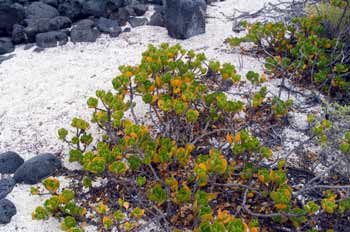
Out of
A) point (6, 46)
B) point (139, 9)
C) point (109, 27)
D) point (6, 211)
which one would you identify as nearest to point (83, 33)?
point (109, 27)

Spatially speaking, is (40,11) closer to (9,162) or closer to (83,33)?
(83,33)

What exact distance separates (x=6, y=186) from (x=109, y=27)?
8.99ft

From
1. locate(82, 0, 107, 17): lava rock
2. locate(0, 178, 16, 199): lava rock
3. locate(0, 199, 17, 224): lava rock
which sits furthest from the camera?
locate(82, 0, 107, 17): lava rock

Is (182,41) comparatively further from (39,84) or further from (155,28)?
(39,84)

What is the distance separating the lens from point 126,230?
2447 mm

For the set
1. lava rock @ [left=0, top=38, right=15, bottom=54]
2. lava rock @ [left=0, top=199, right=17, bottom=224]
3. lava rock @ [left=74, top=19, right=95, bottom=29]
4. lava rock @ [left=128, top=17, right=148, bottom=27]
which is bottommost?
lava rock @ [left=0, top=199, right=17, bottom=224]

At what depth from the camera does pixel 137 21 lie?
5.40 meters

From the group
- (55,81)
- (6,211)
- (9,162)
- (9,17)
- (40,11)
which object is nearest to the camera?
(6,211)

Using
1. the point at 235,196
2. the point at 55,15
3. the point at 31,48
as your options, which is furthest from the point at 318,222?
the point at 55,15

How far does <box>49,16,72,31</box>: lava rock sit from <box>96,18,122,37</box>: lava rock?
1.15 ft

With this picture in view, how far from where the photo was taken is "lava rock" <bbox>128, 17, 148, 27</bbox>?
537 centimetres

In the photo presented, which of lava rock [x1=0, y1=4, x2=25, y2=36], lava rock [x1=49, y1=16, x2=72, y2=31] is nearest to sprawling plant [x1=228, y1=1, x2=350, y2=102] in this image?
lava rock [x1=49, y1=16, x2=72, y2=31]

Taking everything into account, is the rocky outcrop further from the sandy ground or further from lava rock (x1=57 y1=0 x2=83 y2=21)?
the sandy ground

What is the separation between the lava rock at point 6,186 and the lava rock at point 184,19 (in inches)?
105
